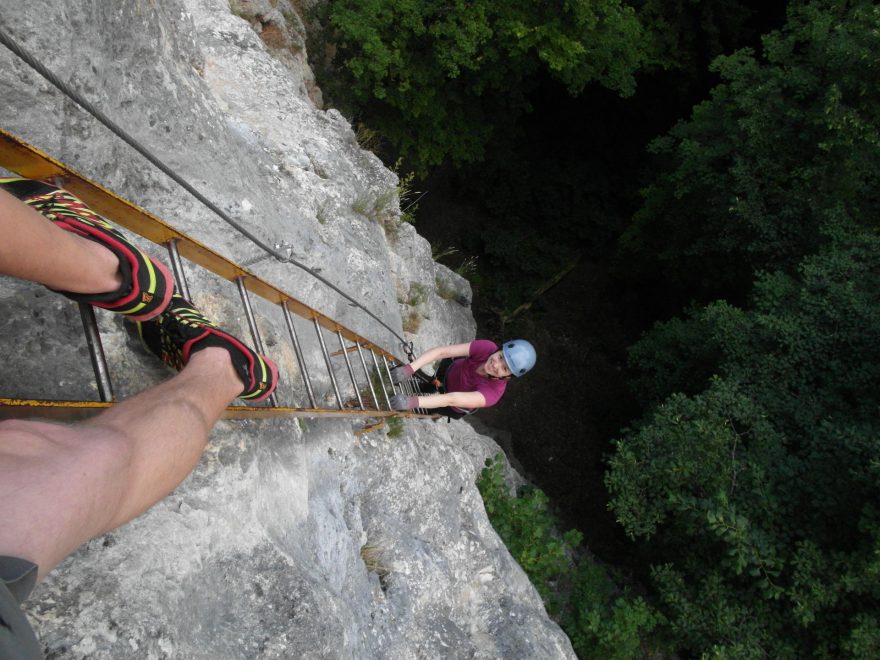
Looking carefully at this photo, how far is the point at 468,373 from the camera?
5473mm

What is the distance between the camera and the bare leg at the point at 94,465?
1.58 m

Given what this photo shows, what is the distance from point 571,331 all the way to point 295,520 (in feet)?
44.8

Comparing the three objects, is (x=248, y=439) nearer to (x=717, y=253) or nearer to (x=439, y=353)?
(x=439, y=353)

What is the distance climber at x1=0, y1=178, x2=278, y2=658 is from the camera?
61.4 inches

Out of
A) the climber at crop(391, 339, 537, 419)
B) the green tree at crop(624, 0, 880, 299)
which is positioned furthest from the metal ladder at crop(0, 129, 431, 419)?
the green tree at crop(624, 0, 880, 299)

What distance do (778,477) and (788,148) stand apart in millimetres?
6608

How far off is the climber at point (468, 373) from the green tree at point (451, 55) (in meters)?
7.61

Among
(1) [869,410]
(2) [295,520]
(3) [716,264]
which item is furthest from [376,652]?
(3) [716,264]

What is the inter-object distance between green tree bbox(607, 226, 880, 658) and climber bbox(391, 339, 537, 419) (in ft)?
12.6

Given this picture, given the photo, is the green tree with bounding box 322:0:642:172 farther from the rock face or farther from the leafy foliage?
the leafy foliage

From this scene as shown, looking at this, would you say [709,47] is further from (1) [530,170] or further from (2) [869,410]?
(2) [869,410]

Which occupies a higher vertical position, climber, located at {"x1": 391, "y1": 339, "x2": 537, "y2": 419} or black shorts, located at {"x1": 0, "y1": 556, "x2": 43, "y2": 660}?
climber, located at {"x1": 391, "y1": 339, "x2": 537, "y2": 419}

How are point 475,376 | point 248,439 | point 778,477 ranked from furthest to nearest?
1. point 778,477
2. point 475,376
3. point 248,439

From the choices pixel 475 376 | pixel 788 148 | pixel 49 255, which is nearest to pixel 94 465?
pixel 49 255
